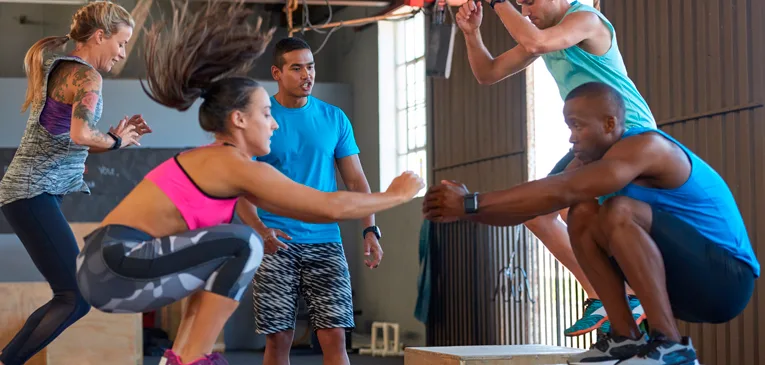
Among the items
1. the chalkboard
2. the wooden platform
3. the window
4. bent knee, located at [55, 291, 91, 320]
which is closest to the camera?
bent knee, located at [55, 291, 91, 320]

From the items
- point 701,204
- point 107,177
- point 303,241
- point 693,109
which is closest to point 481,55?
point 303,241

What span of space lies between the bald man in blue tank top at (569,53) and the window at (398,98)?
A: 23.5 feet

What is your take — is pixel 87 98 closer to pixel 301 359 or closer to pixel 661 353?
pixel 661 353

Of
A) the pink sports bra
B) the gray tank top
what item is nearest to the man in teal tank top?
the pink sports bra

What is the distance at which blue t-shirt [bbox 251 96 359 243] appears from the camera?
3791mm

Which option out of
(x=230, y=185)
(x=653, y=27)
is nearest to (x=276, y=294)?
(x=230, y=185)

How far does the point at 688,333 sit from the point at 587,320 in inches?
104

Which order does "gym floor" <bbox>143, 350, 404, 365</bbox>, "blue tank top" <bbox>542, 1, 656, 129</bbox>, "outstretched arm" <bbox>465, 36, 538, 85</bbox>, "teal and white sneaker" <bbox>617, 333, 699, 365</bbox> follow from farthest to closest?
"gym floor" <bbox>143, 350, 404, 365</bbox> → "outstretched arm" <bbox>465, 36, 538, 85</bbox> → "blue tank top" <bbox>542, 1, 656, 129</bbox> → "teal and white sneaker" <bbox>617, 333, 699, 365</bbox>

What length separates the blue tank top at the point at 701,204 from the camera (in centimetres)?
266

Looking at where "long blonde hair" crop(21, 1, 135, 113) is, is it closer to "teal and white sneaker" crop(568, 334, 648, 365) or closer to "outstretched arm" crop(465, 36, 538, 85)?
"outstretched arm" crop(465, 36, 538, 85)

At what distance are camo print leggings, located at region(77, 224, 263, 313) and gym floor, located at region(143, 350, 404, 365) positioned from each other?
6.29 meters

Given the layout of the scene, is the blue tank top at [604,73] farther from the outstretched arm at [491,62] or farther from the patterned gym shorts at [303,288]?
the patterned gym shorts at [303,288]

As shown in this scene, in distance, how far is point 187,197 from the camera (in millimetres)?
2668

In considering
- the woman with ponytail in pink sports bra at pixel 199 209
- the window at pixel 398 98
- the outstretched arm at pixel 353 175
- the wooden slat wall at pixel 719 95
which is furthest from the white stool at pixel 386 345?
the woman with ponytail in pink sports bra at pixel 199 209
